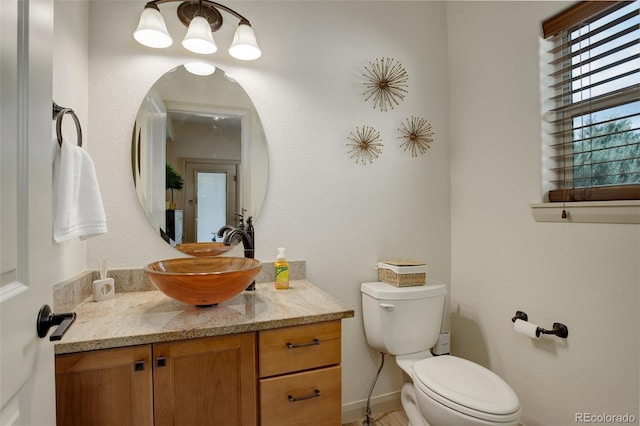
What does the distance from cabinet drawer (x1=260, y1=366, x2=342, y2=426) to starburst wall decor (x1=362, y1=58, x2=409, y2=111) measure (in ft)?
4.87

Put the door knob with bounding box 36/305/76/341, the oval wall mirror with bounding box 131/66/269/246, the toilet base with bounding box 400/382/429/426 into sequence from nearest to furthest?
the door knob with bounding box 36/305/76/341 → the oval wall mirror with bounding box 131/66/269/246 → the toilet base with bounding box 400/382/429/426

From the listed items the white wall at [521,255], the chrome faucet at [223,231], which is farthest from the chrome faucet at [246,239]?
the white wall at [521,255]

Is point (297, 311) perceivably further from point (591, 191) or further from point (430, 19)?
point (430, 19)

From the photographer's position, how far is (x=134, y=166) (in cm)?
143

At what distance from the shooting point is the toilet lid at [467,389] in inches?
45.5

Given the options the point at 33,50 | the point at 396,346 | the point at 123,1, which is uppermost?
the point at 123,1

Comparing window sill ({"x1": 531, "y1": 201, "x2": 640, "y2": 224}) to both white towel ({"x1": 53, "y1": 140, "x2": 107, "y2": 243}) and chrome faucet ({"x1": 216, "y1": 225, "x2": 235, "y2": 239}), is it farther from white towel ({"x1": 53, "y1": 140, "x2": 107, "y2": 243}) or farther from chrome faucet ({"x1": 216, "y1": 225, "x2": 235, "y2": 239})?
white towel ({"x1": 53, "y1": 140, "x2": 107, "y2": 243})

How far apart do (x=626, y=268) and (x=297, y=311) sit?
4.24ft

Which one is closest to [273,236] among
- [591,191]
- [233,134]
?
[233,134]

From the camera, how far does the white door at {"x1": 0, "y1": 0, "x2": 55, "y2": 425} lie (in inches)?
21.2

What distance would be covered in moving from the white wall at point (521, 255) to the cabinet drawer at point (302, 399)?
3.54 feet

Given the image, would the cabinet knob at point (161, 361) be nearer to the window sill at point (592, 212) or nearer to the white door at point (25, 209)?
the white door at point (25, 209)
